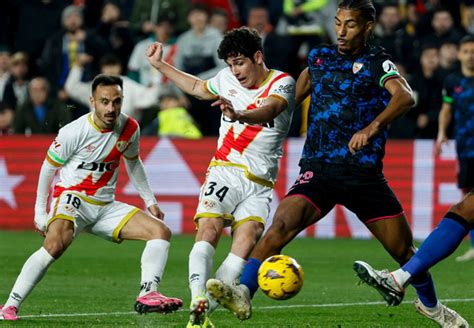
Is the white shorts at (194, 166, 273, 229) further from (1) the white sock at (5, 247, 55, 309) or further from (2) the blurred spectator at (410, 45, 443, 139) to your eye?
(2) the blurred spectator at (410, 45, 443, 139)

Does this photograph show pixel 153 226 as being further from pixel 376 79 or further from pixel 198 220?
pixel 376 79

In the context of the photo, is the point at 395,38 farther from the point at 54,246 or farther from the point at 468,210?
the point at 468,210

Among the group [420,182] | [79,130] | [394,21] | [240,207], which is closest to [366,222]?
[240,207]

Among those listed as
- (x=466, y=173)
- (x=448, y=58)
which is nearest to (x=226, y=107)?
(x=466, y=173)

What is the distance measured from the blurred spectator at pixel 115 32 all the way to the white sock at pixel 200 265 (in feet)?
39.1

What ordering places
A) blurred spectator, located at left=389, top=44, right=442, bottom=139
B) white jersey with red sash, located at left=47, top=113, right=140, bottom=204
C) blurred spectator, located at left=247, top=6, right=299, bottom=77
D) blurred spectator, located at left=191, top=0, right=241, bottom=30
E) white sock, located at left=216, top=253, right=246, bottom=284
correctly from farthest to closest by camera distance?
blurred spectator, located at left=191, top=0, right=241, bottom=30 → blurred spectator, located at left=247, top=6, right=299, bottom=77 → blurred spectator, located at left=389, top=44, right=442, bottom=139 → white jersey with red sash, located at left=47, top=113, right=140, bottom=204 → white sock, located at left=216, top=253, right=246, bottom=284

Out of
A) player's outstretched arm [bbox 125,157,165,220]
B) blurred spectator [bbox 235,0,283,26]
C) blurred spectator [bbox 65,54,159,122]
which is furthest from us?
blurred spectator [bbox 235,0,283,26]

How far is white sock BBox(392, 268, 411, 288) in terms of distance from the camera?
8188mm

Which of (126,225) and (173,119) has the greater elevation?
(126,225)

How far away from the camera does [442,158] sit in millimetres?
17391

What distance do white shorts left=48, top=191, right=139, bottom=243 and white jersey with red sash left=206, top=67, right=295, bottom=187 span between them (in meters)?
0.99

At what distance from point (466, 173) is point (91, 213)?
19.1 ft

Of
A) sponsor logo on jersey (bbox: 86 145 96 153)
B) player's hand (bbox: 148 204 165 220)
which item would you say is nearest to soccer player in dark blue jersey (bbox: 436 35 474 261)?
player's hand (bbox: 148 204 165 220)

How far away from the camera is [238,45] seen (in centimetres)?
917
